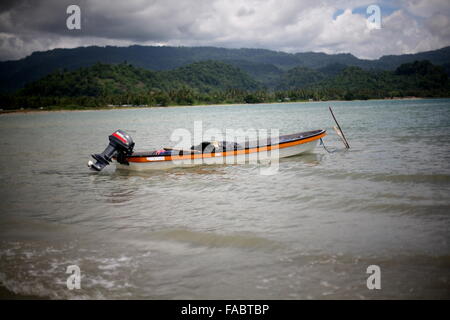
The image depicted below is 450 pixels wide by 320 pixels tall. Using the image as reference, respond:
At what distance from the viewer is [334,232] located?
7.04 meters

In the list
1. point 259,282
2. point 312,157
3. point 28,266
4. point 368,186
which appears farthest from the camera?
point 312,157

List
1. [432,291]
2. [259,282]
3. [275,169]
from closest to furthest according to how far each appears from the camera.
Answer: [432,291]
[259,282]
[275,169]

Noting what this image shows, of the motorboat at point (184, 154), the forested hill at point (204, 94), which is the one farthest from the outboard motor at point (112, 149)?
the forested hill at point (204, 94)

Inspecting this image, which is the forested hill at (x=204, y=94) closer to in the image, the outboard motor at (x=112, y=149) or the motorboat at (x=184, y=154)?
the motorboat at (x=184, y=154)

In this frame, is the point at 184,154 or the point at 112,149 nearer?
the point at 112,149

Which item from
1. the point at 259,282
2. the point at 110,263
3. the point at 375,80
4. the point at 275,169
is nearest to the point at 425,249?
the point at 259,282

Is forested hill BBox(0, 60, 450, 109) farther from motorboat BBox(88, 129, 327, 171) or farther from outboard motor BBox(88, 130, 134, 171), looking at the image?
outboard motor BBox(88, 130, 134, 171)

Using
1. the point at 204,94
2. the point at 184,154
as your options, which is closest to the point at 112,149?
the point at 184,154

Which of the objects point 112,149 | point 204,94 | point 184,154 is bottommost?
point 184,154

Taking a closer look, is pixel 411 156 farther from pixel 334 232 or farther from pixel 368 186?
pixel 334 232

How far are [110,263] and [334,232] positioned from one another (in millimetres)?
4884

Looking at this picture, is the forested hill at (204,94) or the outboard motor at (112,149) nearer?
the outboard motor at (112,149)

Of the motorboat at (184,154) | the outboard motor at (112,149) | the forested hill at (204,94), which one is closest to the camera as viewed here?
the outboard motor at (112,149)

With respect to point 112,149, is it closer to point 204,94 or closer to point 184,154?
point 184,154
